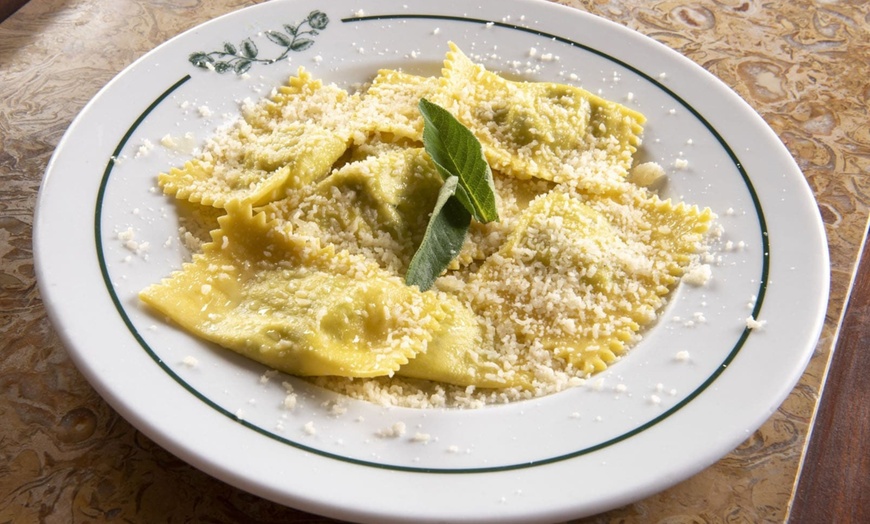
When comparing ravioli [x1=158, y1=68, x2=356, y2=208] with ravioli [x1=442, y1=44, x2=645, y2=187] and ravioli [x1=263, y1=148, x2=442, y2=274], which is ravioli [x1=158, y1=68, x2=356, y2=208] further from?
ravioli [x1=442, y1=44, x2=645, y2=187]

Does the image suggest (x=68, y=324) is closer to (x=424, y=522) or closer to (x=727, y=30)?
(x=424, y=522)

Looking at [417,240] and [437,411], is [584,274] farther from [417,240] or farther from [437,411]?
[437,411]

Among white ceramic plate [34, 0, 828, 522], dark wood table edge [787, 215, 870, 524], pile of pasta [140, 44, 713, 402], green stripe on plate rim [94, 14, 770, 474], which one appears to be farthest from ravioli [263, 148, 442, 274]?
dark wood table edge [787, 215, 870, 524]

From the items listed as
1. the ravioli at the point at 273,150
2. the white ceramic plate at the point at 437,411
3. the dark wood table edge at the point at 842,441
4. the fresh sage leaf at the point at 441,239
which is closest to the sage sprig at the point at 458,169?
the fresh sage leaf at the point at 441,239

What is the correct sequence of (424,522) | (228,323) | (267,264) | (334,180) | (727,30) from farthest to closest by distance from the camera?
(727,30) → (334,180) → (267,264) → (228,323) → (424,522)

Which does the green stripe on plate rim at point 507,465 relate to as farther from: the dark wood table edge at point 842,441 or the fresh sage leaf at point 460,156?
the fresh sage leaf at point 460,156

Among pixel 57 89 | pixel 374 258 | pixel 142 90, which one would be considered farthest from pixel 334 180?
pixel 57 89
